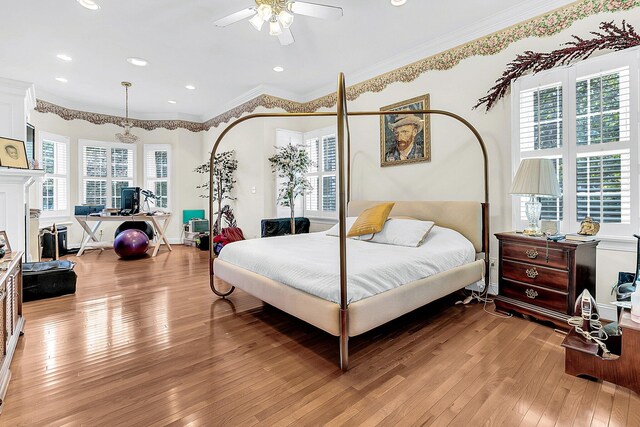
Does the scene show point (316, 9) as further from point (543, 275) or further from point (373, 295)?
point (543, 275)

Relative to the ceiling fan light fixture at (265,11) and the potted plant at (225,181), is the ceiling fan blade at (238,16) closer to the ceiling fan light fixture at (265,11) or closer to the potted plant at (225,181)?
the ceiling fan light fixture at (265,11)

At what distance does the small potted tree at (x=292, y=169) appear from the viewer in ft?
16.8

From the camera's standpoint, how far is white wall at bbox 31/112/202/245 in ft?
20.6

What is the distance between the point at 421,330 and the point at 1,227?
13.8ft

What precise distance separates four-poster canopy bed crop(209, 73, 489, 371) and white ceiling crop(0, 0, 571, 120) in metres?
1.16

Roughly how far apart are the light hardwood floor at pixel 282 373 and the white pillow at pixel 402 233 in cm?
68

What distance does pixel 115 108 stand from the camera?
662 centimetres

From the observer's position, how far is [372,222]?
3420 mm

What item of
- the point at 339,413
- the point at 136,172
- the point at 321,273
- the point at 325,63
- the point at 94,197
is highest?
the point at 325,63

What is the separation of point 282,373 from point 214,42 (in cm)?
377

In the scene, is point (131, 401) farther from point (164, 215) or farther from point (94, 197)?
point (94, 197)

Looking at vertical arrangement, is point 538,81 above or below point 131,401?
above

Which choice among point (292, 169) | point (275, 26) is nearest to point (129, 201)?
point (292, 169)

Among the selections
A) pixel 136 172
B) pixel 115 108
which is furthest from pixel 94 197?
pixel 115 108
